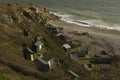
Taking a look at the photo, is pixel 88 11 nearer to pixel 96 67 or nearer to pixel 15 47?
pixel 96 67

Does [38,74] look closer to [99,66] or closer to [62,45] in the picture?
[99,66]

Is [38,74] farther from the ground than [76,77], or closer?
farther from the ground

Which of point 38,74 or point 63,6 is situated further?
point 63,6

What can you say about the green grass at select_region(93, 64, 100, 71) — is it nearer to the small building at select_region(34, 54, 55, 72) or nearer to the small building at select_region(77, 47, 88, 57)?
the small building at select_region(77, 47, 88, 57)

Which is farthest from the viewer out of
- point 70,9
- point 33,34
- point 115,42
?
point 70,9

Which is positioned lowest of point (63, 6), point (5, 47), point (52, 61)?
point (63, 6)

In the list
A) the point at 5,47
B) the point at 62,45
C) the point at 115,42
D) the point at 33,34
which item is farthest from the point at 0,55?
the point at 115,42

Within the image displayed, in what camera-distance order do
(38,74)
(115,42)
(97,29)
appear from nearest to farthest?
(38,74) → (115,42) → (97,29)

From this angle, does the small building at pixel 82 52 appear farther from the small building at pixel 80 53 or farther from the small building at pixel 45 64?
the small building at pixel 45 64
